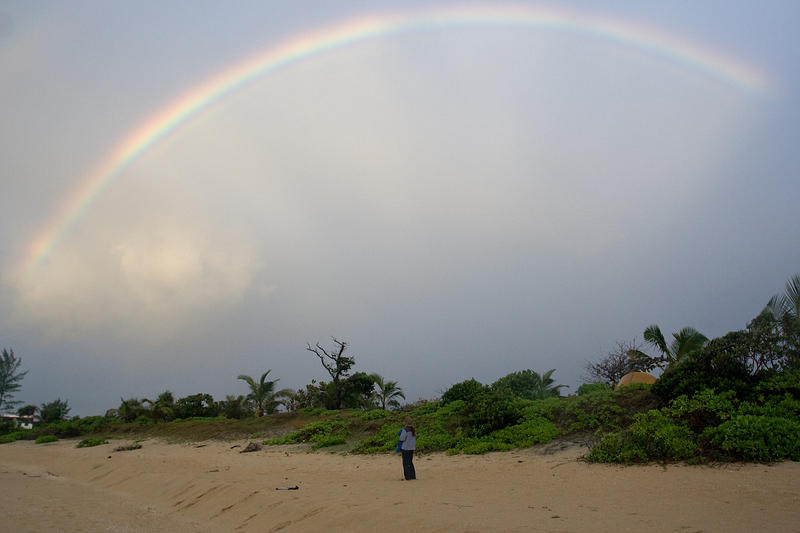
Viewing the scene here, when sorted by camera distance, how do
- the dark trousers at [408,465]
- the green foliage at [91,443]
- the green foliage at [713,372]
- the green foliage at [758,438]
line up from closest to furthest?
the green foliage at [758,438], the dark trousers at [408,465], the green foliage at [713,372], the green foliage at [91,443]

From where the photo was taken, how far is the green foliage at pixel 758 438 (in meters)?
8.83

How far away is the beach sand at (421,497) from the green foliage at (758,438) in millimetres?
286

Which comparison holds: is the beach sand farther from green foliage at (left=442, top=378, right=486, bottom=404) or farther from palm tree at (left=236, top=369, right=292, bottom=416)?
palm tree at (left=236, top=369, right=292, bottom=416)

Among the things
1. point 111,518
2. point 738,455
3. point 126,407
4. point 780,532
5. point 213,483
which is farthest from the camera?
point 126,407

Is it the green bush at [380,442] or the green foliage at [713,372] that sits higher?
the green foliage at [713,372]

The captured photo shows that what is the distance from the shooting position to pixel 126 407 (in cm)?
3422

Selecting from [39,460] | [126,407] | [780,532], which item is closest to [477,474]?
[780,532]

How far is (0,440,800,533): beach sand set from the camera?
6.81 metres

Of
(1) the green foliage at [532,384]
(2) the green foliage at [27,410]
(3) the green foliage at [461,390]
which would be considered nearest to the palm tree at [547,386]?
(1) the green foliage at [532,384]

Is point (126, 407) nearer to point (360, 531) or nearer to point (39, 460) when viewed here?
point (39, 460)

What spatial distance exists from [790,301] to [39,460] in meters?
32.0

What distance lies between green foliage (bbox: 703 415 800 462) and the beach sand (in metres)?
0.29

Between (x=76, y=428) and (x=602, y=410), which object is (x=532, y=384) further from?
(x=76, y=428)

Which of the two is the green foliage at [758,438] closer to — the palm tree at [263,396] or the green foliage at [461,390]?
the green foliage at [461,390]
